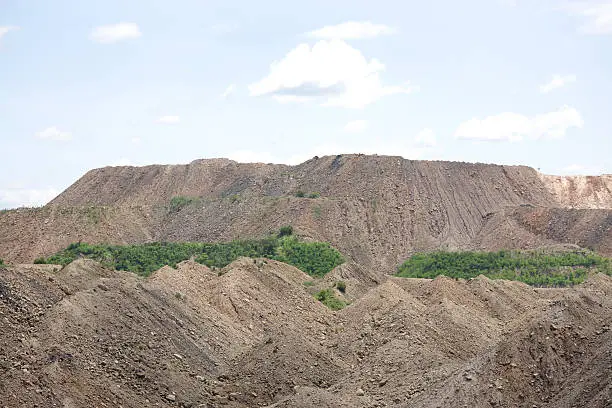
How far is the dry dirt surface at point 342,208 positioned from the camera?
294 feet

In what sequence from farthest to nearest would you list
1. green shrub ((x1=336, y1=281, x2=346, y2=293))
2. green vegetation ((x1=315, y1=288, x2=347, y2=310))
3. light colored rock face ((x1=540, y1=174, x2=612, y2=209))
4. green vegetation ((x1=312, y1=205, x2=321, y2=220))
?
light colored rock face ((x1=540, y1=174, x2=612, y2=209)), green vegetation ((x1=312, y1=205, x2=321, y2=220)), green shrub ((x1=336, y1=281, x2=346, y2=293)), green vegetation ((x1=315, y1=288, x2=347, y2=310))

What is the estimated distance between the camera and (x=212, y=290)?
50.4m

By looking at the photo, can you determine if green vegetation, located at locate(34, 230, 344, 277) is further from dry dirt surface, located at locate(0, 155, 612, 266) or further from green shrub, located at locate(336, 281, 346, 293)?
green shrub, located at locate(336, 281, 346, 293)

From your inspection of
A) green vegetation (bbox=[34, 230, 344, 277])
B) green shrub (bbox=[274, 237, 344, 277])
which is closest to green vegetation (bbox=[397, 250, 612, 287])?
green shrub (bbox=[274, 237, 344, 277])

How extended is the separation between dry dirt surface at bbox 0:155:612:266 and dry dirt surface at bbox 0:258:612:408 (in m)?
33.3

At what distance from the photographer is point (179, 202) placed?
341 feet

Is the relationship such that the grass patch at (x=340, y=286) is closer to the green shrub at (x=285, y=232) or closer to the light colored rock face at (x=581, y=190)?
the green shrub at (x=285, y=232)

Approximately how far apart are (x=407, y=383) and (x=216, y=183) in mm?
75973

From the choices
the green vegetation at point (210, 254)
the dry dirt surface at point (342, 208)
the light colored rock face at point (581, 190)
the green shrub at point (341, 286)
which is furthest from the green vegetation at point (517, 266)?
the light colored rock face at point (581, 190)

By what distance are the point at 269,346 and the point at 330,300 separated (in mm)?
16630

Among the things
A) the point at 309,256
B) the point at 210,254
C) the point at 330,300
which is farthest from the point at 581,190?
the point at 330,300

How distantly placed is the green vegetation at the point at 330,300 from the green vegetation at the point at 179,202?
150 ft

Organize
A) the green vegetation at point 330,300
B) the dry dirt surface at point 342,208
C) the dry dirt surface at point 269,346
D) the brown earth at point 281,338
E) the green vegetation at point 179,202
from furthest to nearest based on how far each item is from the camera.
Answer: the green vegetation at point 179,202
the dry dirt surface at point 342,208
the green vegetation at point 330,300
the brown earth at point 281,338
the dry dirt surface at point 269,346

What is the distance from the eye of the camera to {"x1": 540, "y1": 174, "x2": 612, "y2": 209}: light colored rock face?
355 ft
